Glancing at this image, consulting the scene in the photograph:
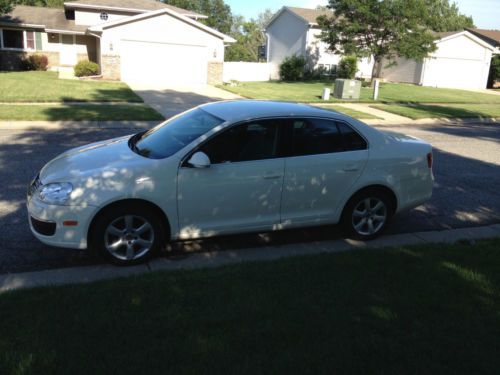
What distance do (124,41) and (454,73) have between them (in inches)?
1054

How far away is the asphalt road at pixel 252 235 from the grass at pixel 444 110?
5660 millimetres

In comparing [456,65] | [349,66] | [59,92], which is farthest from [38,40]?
[456,65]

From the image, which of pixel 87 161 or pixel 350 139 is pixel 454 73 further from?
pixel 87 161

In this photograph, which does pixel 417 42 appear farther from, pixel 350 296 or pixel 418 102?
pixel 350 296

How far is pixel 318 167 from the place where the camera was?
528 cm

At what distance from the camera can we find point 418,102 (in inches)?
965

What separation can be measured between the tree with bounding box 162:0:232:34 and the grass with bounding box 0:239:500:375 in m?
73.1

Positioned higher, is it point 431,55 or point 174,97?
point 431,55

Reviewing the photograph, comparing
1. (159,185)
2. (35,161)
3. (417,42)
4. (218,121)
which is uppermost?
(417,42)

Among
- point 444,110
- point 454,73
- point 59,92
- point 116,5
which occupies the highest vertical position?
point 116,5


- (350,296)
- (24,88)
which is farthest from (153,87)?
(350,296)

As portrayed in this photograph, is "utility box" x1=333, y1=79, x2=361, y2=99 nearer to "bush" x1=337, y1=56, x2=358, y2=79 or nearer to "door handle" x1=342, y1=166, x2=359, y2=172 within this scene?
"bush" x1=337, y1=56, x2=358, y2=79

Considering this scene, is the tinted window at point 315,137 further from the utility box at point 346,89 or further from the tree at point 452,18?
the tree at point 452,18

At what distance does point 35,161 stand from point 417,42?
27.0m
